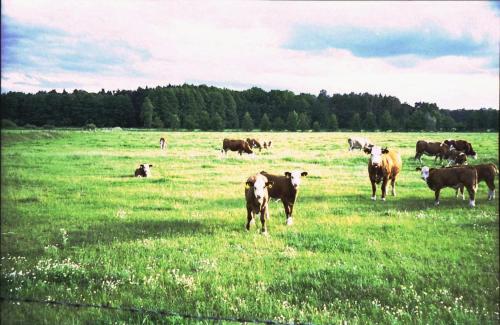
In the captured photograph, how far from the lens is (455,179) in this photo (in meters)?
14.7

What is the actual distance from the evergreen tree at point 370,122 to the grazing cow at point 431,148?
9.24 m

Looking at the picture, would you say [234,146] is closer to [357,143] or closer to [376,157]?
[357,143]

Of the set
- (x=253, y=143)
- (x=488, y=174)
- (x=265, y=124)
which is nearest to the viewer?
(x=488, y=174)

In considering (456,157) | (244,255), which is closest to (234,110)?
(456,157)

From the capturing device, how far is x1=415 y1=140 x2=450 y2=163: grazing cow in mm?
31928

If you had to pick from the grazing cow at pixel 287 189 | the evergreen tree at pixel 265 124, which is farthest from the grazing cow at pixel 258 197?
the evergreen tree at pixel 265 124

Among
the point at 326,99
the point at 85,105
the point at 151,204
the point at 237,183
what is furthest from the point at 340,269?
the point at 85,105

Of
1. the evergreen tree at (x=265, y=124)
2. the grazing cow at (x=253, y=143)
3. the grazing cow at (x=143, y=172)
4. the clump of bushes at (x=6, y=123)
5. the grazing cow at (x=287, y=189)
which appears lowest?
the grazing cow at (x=143, y=172)

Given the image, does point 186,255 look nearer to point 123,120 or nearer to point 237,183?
point 237,183

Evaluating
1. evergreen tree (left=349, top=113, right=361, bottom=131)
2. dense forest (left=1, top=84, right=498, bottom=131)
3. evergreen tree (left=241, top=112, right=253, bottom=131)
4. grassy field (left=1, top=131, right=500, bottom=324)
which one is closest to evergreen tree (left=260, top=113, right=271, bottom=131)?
dense forest (left=1, top=84, right=498, bottom=131)

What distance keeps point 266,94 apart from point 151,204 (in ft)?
122

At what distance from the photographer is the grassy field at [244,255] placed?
21.3ft

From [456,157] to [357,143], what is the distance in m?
16.2

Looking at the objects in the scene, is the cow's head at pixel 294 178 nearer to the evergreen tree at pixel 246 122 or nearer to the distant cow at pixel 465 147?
the distant cow at pixel 465 147
